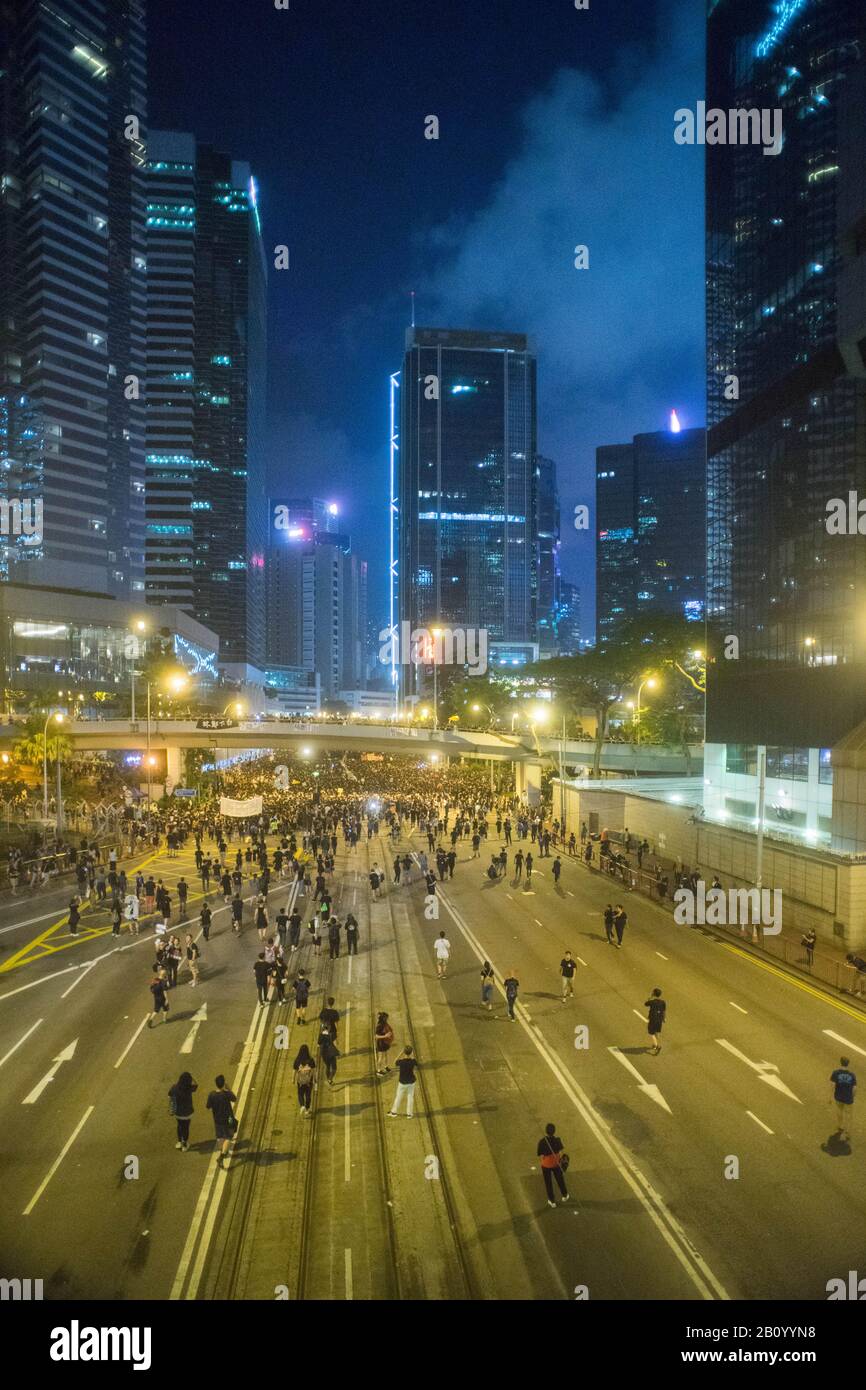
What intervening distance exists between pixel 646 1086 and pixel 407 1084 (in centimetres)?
446

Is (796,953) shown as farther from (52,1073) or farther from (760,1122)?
(52,1073)

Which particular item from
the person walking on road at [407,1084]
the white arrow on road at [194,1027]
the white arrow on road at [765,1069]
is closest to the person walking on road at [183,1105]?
the person walking on road at [407,1084]

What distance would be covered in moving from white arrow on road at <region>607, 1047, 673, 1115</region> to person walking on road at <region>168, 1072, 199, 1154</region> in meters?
7.68

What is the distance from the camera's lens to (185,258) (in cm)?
14650

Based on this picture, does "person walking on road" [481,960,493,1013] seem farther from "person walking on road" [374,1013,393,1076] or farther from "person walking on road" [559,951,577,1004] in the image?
"person walking on road" [374,1013,393,1076]

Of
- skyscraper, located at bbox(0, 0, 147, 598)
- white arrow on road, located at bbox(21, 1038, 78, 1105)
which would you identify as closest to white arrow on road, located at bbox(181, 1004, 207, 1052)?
white arrow on road, located at bbox(21, 1038, 78, 1105)

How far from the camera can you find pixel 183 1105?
11.7 meters

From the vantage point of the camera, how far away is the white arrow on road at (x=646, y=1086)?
527 inches

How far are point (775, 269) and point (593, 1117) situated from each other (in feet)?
136

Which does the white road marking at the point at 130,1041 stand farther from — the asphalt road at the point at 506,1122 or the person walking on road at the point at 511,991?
the person walking on road at the point at 511,991

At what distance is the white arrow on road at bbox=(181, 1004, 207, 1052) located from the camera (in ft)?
52.0

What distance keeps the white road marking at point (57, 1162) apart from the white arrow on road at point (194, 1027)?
2742 mm

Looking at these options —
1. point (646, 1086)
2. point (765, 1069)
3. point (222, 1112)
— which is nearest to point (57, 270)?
point (222, 1112)
